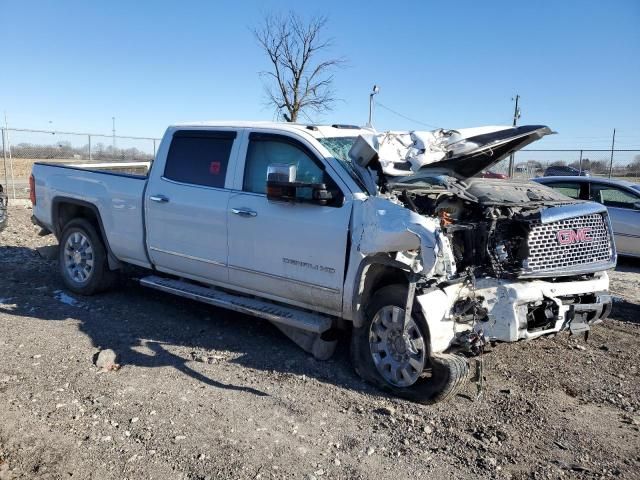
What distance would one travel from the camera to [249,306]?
5098 millimetres

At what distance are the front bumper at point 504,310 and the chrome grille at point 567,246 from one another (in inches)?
6.3

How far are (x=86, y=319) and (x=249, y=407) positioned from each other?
271 cm

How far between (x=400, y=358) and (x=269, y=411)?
3.46 feet

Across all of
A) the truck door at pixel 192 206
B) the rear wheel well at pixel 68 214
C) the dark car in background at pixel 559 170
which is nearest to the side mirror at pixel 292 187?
the truck door at pixel 192 206

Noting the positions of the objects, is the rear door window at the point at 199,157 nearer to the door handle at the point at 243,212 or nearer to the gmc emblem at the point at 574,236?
the door handle at the point at 243,212

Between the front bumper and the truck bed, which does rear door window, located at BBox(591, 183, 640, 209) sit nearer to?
the front bumper

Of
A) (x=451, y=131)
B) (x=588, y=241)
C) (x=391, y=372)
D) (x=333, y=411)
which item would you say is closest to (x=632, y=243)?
(x=588, y=241)

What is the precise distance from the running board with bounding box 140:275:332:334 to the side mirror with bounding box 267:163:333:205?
978 millimetres

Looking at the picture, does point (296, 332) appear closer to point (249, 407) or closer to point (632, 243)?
point (249, 407)

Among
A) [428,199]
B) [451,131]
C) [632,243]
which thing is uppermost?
[451,131]

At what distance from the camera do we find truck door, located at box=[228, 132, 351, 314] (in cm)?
454

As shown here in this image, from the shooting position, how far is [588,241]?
471 centimetres

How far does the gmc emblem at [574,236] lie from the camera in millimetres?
4488

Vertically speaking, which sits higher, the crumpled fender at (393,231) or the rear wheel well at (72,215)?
the crumpled fender at (393,231)
